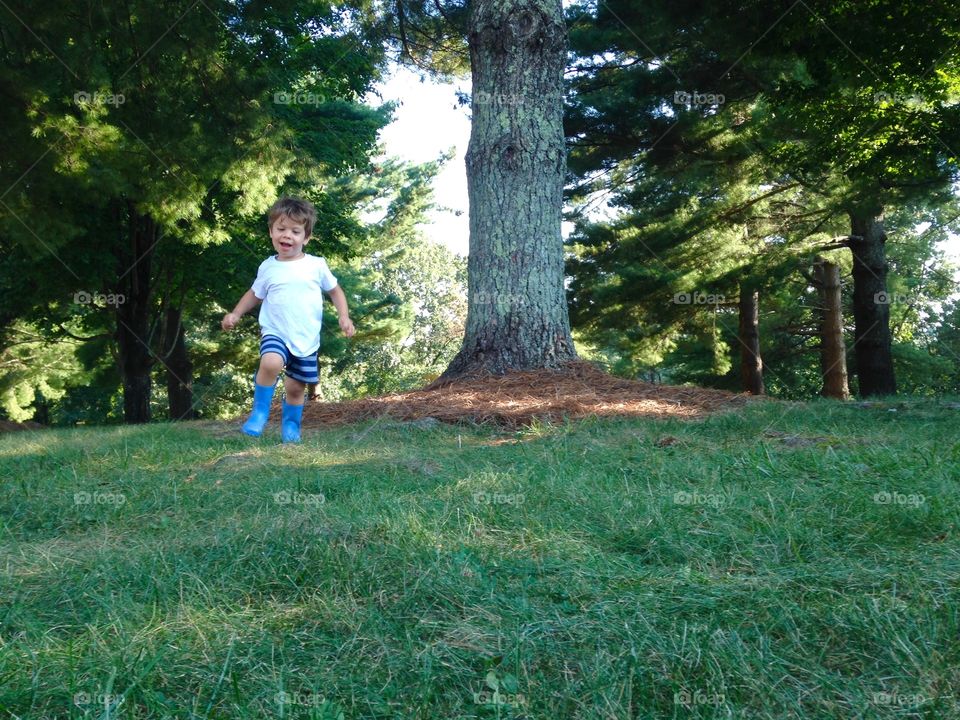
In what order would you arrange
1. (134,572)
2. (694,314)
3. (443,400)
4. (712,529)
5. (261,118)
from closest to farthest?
(134,572) → (712,529) → (443,400) → (261,118) → (694,314)

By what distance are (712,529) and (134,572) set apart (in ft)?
5.94

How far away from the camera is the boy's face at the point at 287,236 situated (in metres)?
5.39

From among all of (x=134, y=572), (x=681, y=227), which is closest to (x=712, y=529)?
(x=134, y=572)

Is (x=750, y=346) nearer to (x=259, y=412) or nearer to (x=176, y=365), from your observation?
(x=176, y=365)

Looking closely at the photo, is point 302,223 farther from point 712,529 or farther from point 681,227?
point 681,227

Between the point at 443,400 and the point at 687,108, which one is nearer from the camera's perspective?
the point at 443,400

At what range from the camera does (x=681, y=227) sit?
15805 millimetres

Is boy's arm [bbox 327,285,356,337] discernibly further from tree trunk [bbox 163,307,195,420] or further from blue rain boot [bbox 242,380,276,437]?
tree trunk [bbox 163,307,195,420]

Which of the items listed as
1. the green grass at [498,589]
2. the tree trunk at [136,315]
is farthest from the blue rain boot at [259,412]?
the tree trunk at [136,315]

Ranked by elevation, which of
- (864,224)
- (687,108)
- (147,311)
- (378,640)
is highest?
(687,108)

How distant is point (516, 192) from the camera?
24.0 ft

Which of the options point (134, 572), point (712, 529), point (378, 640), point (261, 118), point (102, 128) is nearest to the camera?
point (378, 640)

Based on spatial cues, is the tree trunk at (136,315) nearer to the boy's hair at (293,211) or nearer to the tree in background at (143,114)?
the tree in background at (143,114)

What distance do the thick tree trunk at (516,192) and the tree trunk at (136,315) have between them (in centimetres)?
750
